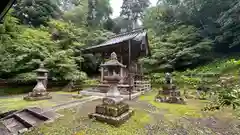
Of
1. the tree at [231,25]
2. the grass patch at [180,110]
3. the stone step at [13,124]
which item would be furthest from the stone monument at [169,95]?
the tree at [231,25]

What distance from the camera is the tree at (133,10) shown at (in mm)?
24859

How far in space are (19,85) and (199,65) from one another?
15986 millimetres

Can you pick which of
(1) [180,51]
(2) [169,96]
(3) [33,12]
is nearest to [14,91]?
(3) [33,12]

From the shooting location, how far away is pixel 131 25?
80.9 feet

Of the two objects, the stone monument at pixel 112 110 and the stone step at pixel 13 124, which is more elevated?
the stone monument at pixel 112 110

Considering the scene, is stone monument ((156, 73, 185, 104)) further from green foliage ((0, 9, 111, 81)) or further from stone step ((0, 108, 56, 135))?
green foliage ((0, 9, 111, 81))

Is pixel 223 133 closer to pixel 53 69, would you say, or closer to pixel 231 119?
pixel 231 119

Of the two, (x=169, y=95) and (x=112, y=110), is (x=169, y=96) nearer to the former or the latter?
(x=169, y=95)

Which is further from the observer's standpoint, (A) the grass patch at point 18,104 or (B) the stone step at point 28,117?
(A) the grass patch at point 18,104

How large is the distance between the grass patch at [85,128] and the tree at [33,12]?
13.1 metres

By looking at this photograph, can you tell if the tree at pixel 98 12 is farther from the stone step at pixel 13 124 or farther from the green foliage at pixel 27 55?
the stone step at pixel 13 124

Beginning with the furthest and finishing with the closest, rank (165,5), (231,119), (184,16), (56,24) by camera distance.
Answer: (165,5)
(184,16)
(56,24)
(231,119)

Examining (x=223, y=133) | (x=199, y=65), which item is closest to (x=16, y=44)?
(x=223, y=133)

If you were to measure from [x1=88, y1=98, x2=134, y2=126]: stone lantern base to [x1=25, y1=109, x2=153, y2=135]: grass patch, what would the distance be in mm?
124
